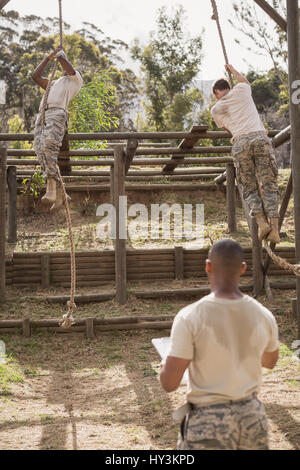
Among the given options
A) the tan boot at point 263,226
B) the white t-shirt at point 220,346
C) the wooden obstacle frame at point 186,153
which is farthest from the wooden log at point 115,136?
the white t-shirt at point 220,346

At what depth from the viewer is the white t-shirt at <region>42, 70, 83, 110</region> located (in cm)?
588

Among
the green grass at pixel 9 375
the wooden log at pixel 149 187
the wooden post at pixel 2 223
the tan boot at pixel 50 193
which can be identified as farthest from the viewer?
the wooden log at pixel 149 187

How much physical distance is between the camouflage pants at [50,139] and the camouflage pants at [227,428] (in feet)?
13.5

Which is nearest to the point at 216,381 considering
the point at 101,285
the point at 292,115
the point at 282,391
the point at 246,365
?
the point at 246,365

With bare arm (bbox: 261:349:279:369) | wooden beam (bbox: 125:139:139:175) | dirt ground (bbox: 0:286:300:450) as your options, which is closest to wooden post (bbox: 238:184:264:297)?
dirt ground (bbox: 0:286:300:450)

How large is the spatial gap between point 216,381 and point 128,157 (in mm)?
7337

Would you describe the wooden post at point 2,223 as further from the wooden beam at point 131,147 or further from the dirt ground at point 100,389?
the wooden beam at point 131,147

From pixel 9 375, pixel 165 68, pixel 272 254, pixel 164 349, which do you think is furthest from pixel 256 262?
pixel 165 68

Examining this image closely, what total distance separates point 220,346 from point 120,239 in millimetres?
7335

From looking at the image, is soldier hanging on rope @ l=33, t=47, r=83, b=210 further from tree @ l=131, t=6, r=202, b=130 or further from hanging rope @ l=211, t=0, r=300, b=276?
tree @ l=131, t=6, r=202, b=130

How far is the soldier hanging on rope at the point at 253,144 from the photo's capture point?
5.55 m

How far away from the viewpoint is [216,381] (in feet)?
7.52

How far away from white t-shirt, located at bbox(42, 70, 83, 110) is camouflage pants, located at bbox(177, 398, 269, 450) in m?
4.41
